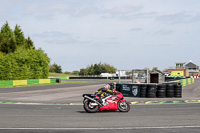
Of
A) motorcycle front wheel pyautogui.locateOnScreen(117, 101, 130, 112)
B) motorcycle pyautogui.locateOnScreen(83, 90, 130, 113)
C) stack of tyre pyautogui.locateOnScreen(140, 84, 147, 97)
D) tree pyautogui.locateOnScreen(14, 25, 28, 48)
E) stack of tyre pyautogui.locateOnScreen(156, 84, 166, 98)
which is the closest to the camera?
motorcycle pyautogui.locateOnScreen(83, 90, 130, 113)

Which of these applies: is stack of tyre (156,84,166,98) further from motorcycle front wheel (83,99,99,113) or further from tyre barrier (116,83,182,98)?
motorcycle front wheel (83,99,99,113)

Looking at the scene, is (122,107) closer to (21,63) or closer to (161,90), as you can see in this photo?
(161,90)

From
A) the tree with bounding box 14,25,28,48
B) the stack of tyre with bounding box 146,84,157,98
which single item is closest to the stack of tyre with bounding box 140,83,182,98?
the stack of tyre with bounding box 146,84,157,98

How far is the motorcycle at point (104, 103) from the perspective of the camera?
1388cm

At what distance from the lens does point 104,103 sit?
1402 cm

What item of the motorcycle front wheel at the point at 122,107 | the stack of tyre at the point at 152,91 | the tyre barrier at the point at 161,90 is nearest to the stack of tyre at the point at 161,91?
the tyre barrier at the point at 161,90

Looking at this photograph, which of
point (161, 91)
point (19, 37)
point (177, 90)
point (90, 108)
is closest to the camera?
point (90, 108)

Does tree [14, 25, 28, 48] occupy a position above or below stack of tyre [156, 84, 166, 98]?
above

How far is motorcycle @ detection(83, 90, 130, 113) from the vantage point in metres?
13.9

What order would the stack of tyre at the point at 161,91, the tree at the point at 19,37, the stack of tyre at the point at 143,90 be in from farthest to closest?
the tree at the point at 19,37 → the stack of tyre at the point at 143,90 → the stack of tyre at the point at 161,91

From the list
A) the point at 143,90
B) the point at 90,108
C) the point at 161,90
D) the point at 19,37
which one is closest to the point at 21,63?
the point at 19,37

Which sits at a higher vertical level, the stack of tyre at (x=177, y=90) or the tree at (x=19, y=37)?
the tree at (x=19, y=37)

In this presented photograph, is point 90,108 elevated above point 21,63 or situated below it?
below

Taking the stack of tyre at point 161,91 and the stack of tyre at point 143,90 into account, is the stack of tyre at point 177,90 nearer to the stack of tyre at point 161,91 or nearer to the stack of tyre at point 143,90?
the stack of tyre at point 161,91
